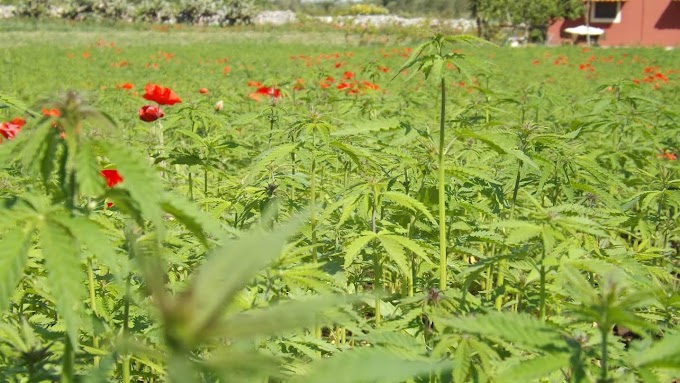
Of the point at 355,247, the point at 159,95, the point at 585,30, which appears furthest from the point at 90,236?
the point at 585,30

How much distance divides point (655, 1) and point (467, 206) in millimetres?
39758

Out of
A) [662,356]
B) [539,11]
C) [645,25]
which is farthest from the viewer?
[539,11]

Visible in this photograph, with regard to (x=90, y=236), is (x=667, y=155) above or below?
below

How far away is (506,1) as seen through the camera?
37.8 m

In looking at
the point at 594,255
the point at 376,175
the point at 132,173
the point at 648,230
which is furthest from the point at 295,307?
the point at 648,230

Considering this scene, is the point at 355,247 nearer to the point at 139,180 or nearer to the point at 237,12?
the point at 139,180

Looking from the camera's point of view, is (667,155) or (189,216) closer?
(189,216)

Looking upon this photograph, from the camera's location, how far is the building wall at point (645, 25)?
121 ft

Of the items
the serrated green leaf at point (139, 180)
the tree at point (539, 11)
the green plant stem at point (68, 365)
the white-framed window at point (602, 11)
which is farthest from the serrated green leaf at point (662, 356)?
the white-framed window at point (602, 11)

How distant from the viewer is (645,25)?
123 feet

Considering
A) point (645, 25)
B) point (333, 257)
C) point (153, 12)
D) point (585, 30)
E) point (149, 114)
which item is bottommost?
point (585, 30)

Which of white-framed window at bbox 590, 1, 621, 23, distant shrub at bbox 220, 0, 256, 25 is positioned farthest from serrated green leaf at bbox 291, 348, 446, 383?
distant shrub at bbox 220, 0, 256, 25

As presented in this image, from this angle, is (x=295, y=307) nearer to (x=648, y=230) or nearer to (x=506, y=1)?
(x=648, y=230)

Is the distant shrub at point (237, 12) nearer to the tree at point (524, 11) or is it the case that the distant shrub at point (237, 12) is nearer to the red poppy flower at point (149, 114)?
the tree at point (524, 11)
